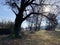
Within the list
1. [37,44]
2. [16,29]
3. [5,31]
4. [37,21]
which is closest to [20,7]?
[16,29]

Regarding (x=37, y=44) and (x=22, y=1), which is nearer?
(x=37, y=44)

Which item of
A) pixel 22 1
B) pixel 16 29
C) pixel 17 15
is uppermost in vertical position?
pixel 22 1

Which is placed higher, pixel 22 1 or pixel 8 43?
pixel 22 1

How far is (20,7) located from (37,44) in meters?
6.79

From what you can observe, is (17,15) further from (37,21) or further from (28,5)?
(37,21)

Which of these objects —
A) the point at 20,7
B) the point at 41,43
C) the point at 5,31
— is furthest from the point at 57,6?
the point at 5,31

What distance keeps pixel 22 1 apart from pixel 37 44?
282 inches

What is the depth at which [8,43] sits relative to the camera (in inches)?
832

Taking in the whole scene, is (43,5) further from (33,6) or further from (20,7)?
(20,7)

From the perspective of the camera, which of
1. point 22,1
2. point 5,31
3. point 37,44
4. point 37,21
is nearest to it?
point 37,44

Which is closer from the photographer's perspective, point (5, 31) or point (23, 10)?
point (23, 10)

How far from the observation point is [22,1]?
1007 inches

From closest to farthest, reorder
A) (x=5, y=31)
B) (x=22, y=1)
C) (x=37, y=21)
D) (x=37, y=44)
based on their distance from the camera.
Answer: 1. (x=37, y=44)
2. (x=22, y=1)
3. (x=5, y=31)
4. (x=37, y=21)

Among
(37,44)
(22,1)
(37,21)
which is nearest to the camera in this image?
(37,44)
